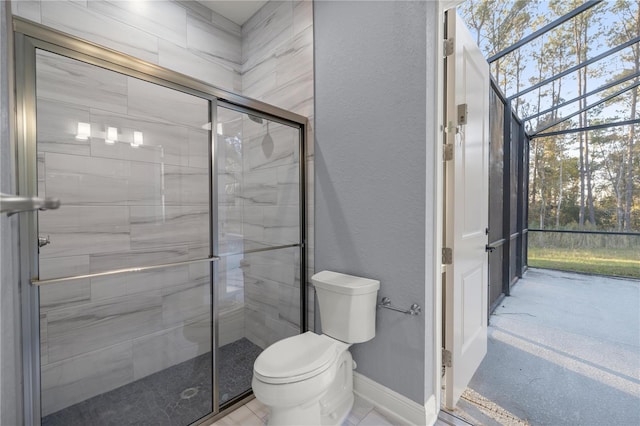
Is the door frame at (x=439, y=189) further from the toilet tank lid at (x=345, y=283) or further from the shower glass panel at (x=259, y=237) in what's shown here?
the shower glass panel at (x=259, y=237)

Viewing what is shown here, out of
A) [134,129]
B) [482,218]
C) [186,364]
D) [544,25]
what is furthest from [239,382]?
[544,25]

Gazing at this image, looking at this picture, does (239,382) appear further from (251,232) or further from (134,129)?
(134,129)

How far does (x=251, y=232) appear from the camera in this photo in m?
2.05

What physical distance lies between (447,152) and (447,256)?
58cm

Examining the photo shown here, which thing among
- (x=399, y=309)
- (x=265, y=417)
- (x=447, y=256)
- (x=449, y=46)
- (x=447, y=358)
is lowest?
(x=265, y=417)

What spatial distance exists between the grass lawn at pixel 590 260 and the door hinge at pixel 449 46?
4.57 m

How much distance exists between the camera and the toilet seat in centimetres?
131

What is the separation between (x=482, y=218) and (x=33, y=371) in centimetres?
256

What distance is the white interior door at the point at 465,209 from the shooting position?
5.17 ft

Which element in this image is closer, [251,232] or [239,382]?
[239,382]

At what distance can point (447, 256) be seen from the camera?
5.18 feet

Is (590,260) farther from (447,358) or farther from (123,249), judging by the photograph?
(123,249)

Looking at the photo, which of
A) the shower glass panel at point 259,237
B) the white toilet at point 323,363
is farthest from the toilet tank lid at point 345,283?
the shower glass panel at point 259,237

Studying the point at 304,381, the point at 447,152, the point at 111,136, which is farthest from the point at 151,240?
the point at 447,152
